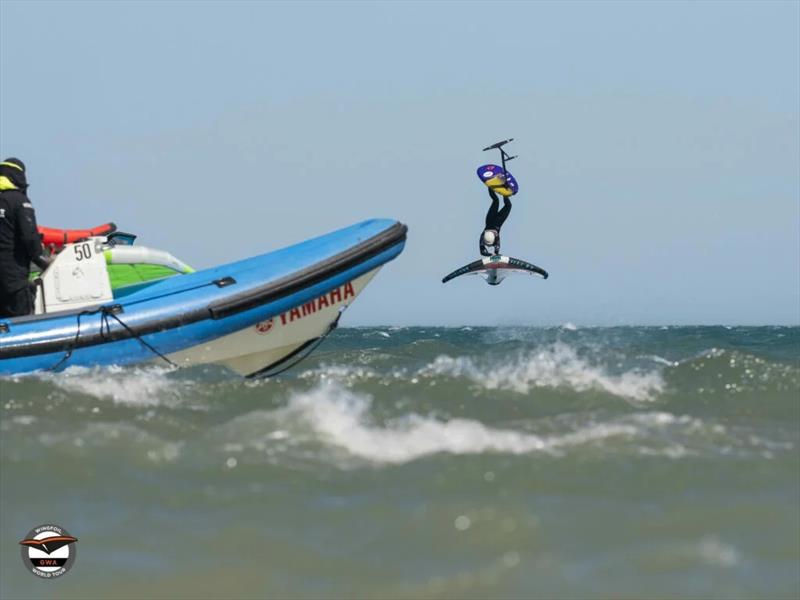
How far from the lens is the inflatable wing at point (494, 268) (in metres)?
11.5

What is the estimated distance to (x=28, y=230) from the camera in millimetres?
7527

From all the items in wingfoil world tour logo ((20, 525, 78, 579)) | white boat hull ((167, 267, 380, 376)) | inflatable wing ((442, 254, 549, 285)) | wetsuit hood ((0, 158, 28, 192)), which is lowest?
wingfoil world tour logo ((20, 525, 78, 579))

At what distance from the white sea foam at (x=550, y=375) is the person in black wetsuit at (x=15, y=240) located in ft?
11.2

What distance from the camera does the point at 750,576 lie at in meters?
3.65

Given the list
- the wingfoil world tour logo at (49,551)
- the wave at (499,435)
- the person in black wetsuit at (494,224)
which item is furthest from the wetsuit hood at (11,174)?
the person in black wetsuit at (494,224)

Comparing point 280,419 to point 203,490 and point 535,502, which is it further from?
point 535,502

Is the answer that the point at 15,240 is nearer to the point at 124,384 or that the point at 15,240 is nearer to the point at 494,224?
the point at 124,384

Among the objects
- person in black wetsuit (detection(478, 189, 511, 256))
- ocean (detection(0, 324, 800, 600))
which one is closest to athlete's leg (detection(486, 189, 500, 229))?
person in black wetsuit (detection(478, 189, 511, 256))

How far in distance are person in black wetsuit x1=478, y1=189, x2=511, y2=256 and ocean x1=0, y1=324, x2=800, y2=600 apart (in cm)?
449

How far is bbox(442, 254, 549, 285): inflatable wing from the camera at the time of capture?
11461 mm

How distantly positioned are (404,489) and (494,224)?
7.12 meters

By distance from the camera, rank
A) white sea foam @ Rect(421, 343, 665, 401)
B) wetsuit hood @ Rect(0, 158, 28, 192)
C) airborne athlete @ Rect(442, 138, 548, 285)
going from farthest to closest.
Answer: airborne athlete @ Rect(442, 138, 548, 285)
wetsuit hood @ Rect(0, 158, 28, 192)
white sea foam @ Rect(421, 343, 665, 401)

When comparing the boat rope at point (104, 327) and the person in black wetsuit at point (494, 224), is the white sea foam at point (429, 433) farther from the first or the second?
the person in black wetsuit at point (494, 224)

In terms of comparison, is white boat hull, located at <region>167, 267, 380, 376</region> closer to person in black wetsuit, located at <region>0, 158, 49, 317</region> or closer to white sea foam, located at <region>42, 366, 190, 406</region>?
white sea foam, located at <region>42, 366, 190, 406</region>
